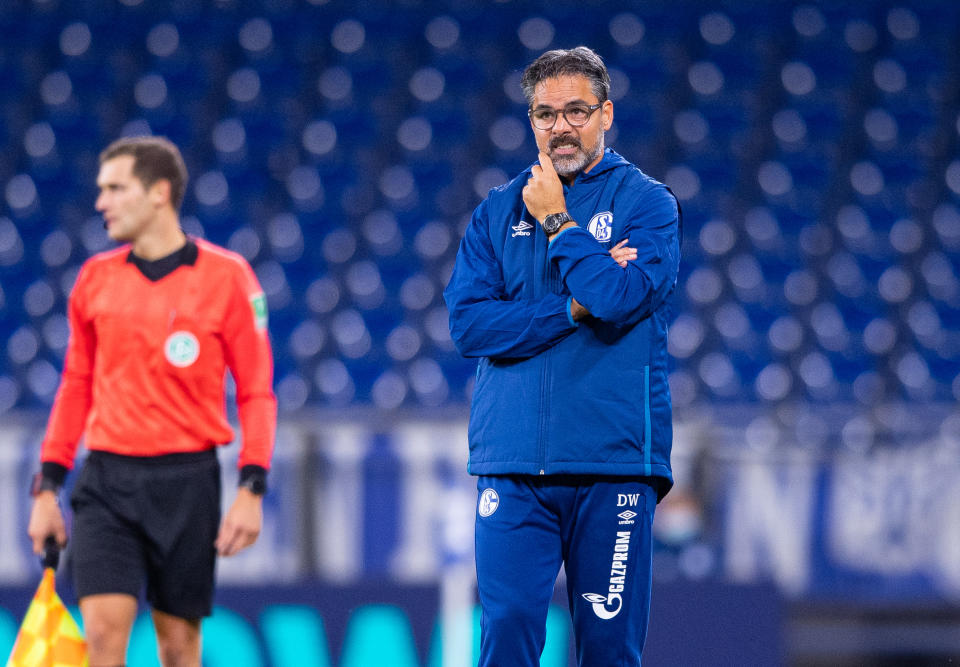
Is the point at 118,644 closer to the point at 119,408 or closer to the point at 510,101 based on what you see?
the point at 119,408

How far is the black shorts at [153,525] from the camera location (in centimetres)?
322

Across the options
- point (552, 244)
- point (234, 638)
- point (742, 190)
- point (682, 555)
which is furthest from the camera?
point (742, 190)

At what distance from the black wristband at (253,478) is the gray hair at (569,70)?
4.37 feet

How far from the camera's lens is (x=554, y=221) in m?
2.65

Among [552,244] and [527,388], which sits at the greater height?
[552,244]

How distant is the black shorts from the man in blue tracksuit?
97 cm

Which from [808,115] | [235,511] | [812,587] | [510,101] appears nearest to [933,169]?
[808,115]

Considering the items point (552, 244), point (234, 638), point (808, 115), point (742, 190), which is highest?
point (808, 115)

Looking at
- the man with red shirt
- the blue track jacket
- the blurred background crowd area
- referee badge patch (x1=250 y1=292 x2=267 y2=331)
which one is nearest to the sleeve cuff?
the man with red shirt

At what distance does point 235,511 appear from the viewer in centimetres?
334

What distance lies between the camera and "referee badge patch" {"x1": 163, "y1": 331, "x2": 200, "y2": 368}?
3328mm

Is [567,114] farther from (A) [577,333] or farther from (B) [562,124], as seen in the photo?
(A) [577,333]

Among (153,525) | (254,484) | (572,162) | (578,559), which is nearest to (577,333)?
(572,162)

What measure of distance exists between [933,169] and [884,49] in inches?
40.3
